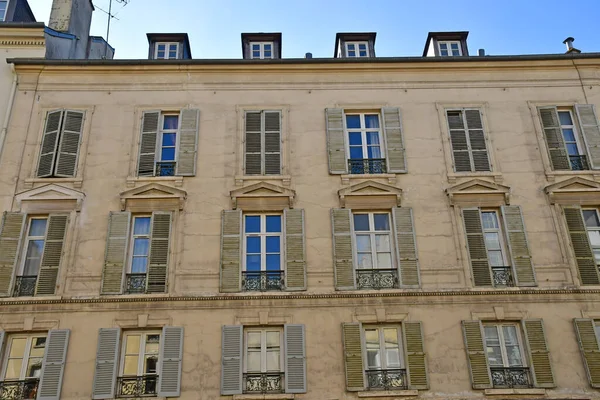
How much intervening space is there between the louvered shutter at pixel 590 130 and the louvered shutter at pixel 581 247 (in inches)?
60.4

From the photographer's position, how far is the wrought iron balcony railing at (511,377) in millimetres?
12883

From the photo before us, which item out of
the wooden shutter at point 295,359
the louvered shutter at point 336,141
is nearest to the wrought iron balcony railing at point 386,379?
the wooden shutter at point 295,359

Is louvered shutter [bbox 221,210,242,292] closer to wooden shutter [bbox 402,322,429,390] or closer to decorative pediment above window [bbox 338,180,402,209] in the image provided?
decorative pediment above window [bbox 338,180,402,209]

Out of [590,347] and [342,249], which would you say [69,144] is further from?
[590,347]

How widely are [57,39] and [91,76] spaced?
8.10ft

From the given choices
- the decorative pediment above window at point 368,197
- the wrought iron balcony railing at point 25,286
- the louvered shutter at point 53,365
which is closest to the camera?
the louvered shutter at point 53,365

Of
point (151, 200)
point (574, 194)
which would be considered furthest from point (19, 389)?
point (574, 194)

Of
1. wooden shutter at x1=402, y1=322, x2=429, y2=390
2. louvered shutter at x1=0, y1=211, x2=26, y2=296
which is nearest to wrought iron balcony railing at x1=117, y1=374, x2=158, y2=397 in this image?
louvered shutter at x1=0, y1=211, x2=26, y2=296

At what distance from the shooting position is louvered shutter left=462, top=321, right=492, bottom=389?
1283 cm

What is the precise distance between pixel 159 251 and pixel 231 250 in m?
1.58

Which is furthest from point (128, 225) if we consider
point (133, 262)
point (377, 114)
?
point (377, 114)

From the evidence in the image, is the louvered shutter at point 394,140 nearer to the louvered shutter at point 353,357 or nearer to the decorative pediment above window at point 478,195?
the decorative pediment above window at point 478,195

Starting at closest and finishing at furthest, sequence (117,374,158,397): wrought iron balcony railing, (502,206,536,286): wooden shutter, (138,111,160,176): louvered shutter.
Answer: (117,374,158,397): wrought iron balcony railing → (502,206,536,286): wooden shutter → (138,111,160,176): louvered shutter

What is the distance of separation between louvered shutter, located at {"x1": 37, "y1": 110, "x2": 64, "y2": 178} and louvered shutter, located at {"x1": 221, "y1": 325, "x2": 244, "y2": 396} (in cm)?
586
